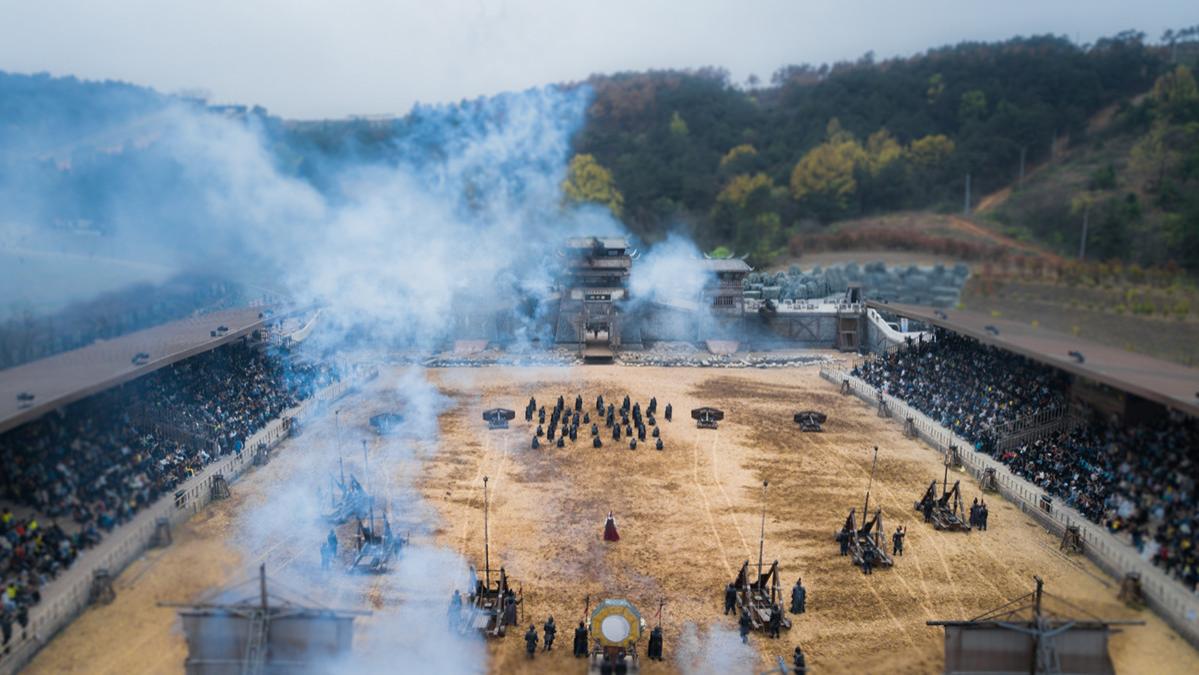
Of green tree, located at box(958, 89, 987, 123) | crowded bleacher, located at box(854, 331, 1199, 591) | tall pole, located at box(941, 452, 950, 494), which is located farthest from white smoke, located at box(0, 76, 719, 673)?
green tree, located at box(958, 89, 987, 123)

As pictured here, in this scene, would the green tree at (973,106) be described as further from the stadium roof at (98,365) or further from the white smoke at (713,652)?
the white smoke at (713,652)

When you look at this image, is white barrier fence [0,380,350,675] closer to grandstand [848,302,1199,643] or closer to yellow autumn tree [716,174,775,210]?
grandstand [848,302,1199,643]

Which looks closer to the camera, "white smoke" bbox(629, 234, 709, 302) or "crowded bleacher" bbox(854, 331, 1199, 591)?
"crowded bleacher" bbox(854, 331, 1199, 591)

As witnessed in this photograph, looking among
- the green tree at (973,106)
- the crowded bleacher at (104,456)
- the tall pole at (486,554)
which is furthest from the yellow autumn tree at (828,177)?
the tall pole at (486,554)

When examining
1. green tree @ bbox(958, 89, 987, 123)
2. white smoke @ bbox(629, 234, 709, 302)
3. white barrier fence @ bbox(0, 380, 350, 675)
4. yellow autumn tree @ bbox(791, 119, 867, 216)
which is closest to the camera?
white barrier fence @ bbox(0, 380, 350, 675)

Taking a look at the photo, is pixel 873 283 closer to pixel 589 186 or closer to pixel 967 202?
pixel 967 202

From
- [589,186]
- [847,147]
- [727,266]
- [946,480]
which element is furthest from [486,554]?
[847,147]
